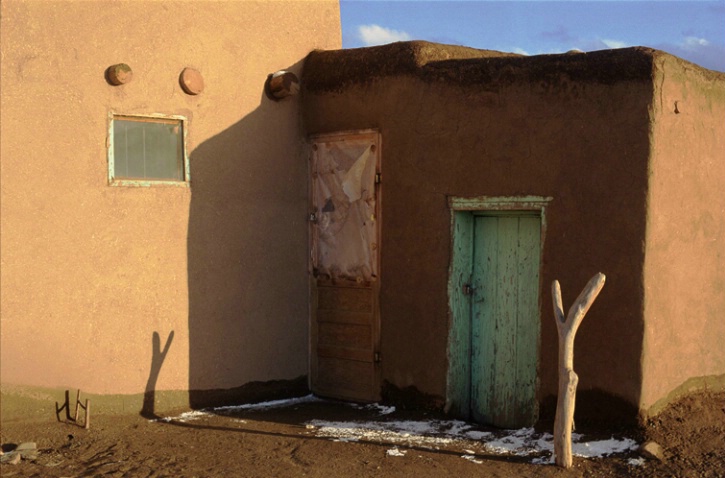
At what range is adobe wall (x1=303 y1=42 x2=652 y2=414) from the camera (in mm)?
7160

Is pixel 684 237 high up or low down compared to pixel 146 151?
down

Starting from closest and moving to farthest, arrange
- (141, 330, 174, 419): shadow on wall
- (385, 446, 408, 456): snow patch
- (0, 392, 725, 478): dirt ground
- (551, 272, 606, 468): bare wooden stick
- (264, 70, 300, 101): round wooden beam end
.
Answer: (551, 272, 606, 468): bare wooden stick < (0, 392, 725, 478): dirt ground < (385, 446, 408, 456): snow patch < (141, 330, 174, 419): shadow on wall < (264, 70, 300, 101): round wooden beam end

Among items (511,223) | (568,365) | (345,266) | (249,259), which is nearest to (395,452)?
(568,365)

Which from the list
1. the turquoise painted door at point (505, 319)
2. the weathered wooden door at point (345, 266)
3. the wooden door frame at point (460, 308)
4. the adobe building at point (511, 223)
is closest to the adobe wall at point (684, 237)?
the adobe building at point (511, 223)

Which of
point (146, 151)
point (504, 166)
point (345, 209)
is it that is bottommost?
point (345, 209)

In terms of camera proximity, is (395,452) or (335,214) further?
(335,214)

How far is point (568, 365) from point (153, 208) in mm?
4144

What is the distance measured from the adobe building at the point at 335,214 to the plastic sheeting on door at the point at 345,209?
0.03 m

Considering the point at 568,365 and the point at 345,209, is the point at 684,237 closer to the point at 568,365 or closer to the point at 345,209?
the point at 568,365

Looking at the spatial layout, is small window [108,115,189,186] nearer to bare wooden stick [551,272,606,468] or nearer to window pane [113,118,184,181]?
window pane [113,118,184,181]

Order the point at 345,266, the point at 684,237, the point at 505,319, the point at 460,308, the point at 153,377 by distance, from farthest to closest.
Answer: the point at 345,266 → the point at 153,377 → the point at 460,308 → the point at 505,319 → the point at 684,237

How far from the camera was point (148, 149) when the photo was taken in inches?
327

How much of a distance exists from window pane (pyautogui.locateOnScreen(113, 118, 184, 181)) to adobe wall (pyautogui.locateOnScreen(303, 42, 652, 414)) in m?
1.52

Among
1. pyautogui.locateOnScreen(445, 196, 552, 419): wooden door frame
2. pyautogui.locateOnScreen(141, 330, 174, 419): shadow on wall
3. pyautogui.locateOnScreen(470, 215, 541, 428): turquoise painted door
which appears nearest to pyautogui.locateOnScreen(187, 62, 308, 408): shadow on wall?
pyautogui.locateOnScreen(141, 330, 174, 419): shadow on wall
